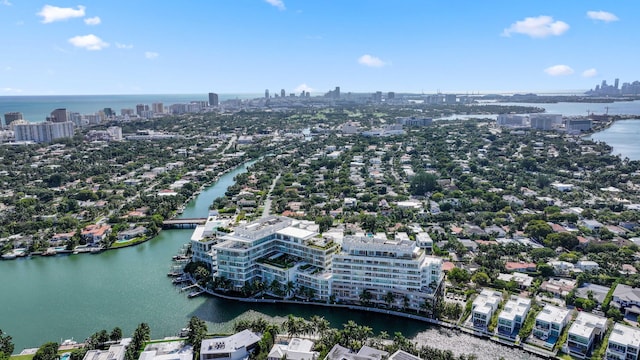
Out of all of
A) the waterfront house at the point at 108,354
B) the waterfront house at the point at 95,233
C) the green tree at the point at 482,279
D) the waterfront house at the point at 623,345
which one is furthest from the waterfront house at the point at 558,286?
the waterfront house at the point at 95,233

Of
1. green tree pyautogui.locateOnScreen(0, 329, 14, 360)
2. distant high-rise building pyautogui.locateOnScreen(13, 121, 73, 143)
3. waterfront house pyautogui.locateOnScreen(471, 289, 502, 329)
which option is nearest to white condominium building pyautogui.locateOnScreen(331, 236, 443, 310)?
waterfront house pyautogui.locateOnScreen(471, 289, 502, 329)

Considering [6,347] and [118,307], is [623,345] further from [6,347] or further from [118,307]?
[6,347]

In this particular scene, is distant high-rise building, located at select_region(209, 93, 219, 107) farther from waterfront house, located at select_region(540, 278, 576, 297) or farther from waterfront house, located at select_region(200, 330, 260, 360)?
waterfront house, located at select_region(200, 330, 260, 360)

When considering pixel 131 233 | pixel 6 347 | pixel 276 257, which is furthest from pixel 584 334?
pixel 131 233

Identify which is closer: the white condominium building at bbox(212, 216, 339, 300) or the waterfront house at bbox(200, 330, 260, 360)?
the waterfront house at bbox(200, 330, 260, 360)

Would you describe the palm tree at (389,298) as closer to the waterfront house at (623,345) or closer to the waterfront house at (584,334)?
the waterfront house at (584,334)

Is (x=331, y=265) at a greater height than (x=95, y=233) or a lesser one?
greater

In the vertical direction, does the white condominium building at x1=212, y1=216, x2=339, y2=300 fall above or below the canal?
above
